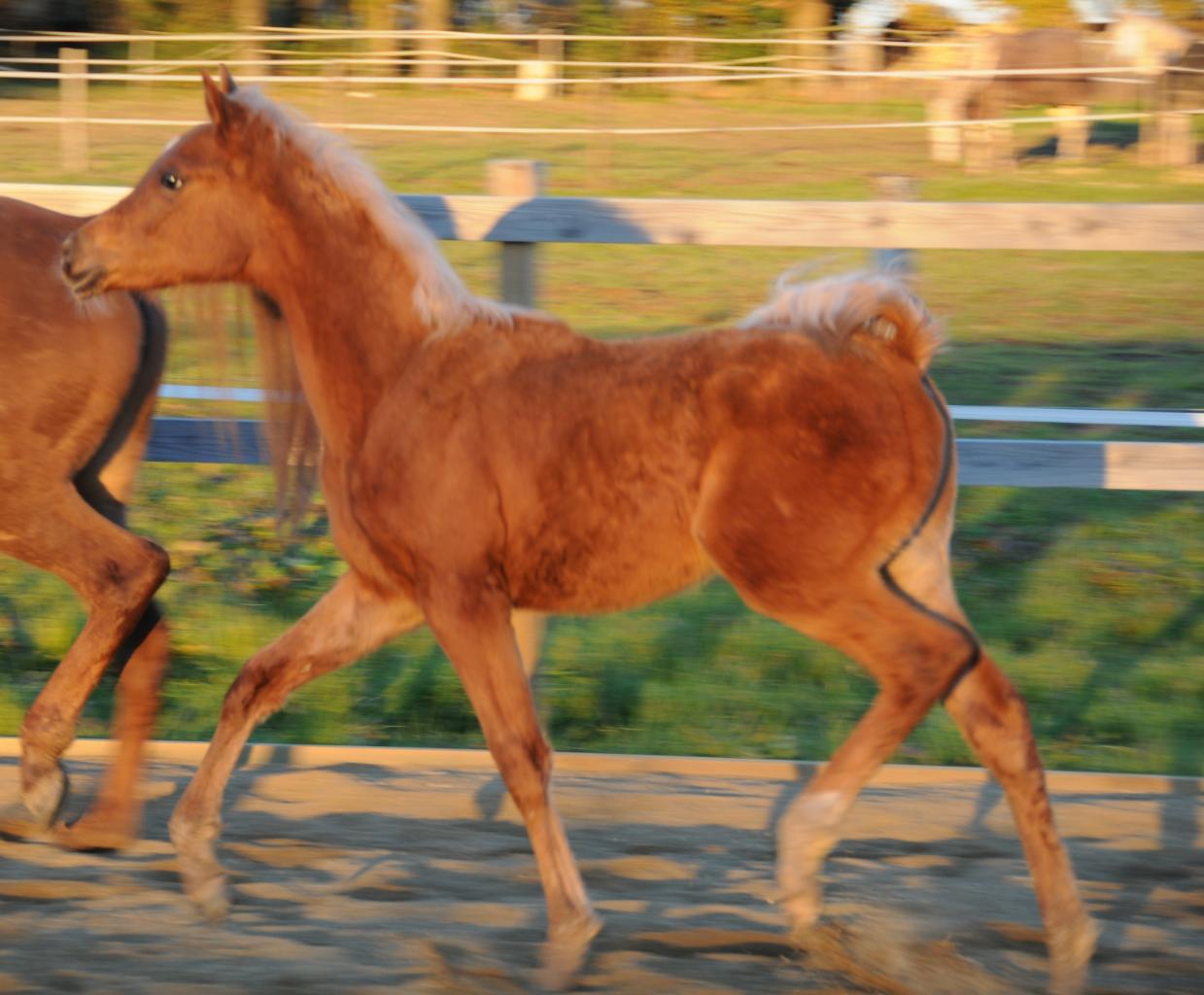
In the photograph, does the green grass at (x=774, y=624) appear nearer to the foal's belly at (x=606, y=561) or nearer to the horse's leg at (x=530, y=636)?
the horse's leg at (x=530, y=636)

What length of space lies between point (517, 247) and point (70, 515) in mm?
1383

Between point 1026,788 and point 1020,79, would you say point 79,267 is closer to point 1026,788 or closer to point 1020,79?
point 1026,788

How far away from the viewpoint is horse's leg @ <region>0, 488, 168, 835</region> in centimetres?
360

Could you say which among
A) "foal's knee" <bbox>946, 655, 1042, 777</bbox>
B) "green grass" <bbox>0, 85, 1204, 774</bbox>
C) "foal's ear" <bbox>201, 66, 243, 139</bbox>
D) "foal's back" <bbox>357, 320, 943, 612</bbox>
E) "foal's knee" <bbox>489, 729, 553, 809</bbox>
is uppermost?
"foal's ear" <bbox>201, 66, 243, 139</bbox>

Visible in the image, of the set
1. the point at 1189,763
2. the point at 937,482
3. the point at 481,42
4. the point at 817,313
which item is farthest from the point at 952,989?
the point at 481,42

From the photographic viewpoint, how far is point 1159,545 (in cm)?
593

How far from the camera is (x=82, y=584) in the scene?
3.64m

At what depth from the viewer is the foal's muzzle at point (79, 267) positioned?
3354mm

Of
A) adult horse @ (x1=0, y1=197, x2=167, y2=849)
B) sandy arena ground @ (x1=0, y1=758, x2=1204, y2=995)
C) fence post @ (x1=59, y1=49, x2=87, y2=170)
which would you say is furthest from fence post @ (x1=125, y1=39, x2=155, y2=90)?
sandy arena ground @ (x1=0, y1=758, x2=1204, y2=995)

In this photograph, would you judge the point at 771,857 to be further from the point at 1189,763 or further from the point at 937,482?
the point at 1189,763

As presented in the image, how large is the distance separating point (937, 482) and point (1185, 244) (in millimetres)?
1461

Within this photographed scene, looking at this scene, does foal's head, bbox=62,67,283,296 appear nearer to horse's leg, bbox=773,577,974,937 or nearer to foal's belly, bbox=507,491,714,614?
foal's belly, bbox=507,491,714,614

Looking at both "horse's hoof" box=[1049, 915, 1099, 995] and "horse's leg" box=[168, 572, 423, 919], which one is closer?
"horse's hoof" box=[1049, 915, 1099, 995]

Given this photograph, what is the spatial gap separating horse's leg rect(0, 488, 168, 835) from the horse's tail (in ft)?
5.40
